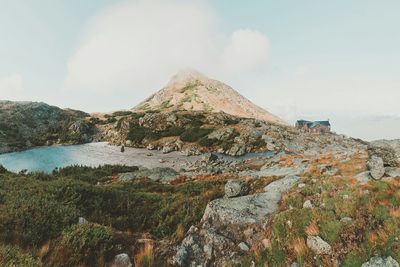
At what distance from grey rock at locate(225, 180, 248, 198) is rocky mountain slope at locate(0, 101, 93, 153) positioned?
5942 centimetres

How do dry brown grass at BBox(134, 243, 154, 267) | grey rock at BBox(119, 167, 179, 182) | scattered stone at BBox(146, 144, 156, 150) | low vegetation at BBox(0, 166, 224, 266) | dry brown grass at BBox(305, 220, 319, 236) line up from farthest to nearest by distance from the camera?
1. scattered stone at BBox(146, 144, 156, 150)
2. grey rock at BBox(119, 167, 179, 182)
3. dry brown grass at BBox(305, 220, 319, 236)
4. dry brown grass at BBox(134, 243, 154, 267)
5. low vegetation at BBox(0, 166, 224, 266)

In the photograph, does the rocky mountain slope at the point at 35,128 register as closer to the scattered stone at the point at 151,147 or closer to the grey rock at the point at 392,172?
the scattered stone at the point at 151,147

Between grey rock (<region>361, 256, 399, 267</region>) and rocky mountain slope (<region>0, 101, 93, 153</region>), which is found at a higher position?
rocky mountain slope (<region>0, 101, 93, 153</region>)

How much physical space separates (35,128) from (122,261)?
→ 281ft

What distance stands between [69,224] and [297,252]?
283 inches

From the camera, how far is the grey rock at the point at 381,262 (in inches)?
260

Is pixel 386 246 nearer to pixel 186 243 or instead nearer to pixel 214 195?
pixel 186 243

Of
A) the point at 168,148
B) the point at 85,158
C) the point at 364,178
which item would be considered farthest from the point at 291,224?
the point at 85,158

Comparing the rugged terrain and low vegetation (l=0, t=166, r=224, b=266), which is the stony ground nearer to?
the rugged terrain

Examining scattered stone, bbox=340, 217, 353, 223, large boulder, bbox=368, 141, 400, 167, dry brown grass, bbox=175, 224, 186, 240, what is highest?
large boulder, bbox=368, 141, 400, 167

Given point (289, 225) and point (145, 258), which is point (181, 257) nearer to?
point (145, 258)

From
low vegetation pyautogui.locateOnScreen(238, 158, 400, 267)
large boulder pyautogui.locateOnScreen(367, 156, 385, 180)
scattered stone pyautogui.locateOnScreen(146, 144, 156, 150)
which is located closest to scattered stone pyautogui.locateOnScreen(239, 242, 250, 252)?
low vegetation pyautogui.locateOnScreen(238, 158, 400, 267)

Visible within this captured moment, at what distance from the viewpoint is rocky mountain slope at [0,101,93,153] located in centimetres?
6800

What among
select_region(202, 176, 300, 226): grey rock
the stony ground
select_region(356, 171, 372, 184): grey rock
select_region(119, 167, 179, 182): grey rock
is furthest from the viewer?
select_region(119, 167, 179, 182): grey rock
